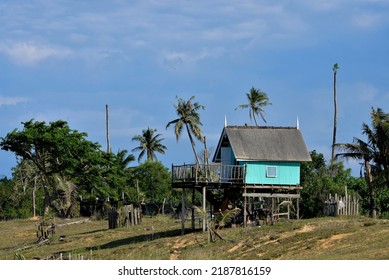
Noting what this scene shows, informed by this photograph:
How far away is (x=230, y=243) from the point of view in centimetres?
4431

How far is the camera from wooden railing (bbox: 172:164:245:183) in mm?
52500

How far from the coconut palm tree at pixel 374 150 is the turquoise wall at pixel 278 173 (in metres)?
3.99

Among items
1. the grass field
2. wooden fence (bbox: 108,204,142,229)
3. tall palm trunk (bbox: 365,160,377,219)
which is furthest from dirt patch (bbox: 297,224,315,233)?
wooden fence (bbox: 108,204,142,229)

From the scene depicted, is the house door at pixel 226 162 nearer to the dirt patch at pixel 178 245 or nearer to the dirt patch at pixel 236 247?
the dirt patch at pixel 178 245

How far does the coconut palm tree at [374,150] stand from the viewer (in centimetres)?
5534

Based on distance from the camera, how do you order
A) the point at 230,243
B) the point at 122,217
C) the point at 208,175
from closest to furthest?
1. the point at 230,243
2. the point at 208,175
3. the point at 122,217

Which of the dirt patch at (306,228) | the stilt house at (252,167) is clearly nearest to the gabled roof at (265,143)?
the stilt house at (252,167)

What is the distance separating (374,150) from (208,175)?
12153mm

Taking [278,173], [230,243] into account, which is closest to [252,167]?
[278,173]

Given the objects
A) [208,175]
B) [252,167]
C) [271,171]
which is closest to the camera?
[208,175]

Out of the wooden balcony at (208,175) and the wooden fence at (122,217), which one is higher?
the wooden balcony at (208,175)

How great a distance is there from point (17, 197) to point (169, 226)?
39521 mm

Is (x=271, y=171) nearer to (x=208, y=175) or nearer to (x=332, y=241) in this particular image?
(x=208, y=175)

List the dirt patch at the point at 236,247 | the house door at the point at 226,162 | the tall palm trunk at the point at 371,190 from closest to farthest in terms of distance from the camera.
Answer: the dirt patch at the point at 236,247
the house door at the point at 226,162
the tall palm trunk at the point at 371,190
